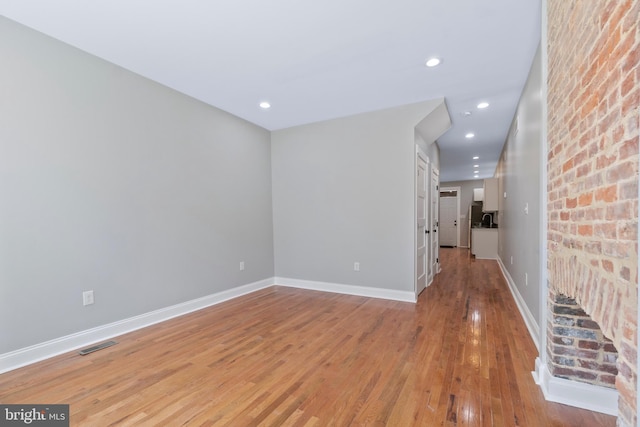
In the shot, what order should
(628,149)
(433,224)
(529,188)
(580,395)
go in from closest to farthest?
(628,149) → (580,395) → (529,188) → (433,224)

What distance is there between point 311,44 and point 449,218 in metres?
9.37

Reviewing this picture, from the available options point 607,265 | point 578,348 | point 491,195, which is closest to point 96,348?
point 607,265

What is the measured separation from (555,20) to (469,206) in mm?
9458

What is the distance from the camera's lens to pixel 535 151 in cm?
254

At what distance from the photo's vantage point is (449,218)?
405 inches

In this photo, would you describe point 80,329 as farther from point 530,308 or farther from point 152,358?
point 530,308

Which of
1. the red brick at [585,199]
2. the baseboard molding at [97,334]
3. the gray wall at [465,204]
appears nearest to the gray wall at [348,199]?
the baseboard molding at [97,334]

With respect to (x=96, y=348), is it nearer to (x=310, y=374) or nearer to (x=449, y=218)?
(x=310, y=374)

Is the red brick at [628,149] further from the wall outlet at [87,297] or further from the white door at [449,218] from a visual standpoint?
the white door at [449,218]

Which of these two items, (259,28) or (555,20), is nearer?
(555,20)

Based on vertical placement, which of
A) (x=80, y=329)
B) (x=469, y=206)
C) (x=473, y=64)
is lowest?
→ (x=80, y=329)

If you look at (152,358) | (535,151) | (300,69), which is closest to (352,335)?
(152,358)

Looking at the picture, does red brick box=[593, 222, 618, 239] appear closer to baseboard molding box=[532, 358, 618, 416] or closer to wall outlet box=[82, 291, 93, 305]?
baseboard molding box=[532, 358, 618, 416]

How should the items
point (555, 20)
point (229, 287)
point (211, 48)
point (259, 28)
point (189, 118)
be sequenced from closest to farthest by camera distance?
point (555, 20)
point (259, 28)
point (211, 48)
point (189, 118)
point (229, 287)
